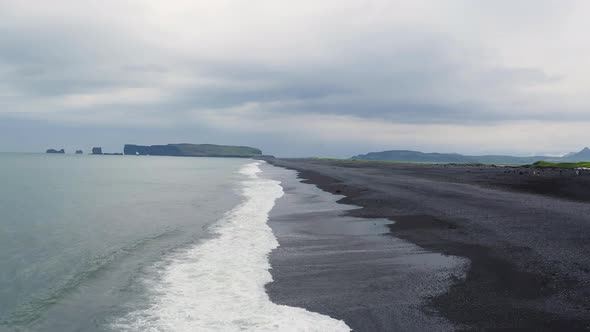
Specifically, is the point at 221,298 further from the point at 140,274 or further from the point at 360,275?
the point at 360,275

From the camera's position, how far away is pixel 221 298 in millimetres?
9867

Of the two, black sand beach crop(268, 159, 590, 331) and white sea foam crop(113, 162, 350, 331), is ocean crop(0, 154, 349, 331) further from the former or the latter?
black sand beach crop(268, 159, 590, 331)

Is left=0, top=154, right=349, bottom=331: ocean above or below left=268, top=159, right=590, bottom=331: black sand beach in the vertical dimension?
below

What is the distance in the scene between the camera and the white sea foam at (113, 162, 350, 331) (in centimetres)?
816

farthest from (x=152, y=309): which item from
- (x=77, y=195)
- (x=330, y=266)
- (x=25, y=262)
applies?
(x=77, y=195)

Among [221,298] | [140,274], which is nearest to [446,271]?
[221,298]

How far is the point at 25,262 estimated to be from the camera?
44.2ft

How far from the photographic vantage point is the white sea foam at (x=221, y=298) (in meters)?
8.16

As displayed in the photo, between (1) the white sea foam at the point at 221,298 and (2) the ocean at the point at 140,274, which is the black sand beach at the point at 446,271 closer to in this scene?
(1) the white sea foam at the point at 221,298

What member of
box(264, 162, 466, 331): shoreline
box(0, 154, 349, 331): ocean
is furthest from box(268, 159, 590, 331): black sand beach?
box(0, 154, 349, 331): ocean

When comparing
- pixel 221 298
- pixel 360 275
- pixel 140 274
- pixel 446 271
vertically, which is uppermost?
pixel 446 271

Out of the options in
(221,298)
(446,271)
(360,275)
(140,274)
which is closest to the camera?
(221,298)

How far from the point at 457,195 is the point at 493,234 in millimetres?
15775

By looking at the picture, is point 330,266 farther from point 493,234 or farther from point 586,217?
point 586,217
